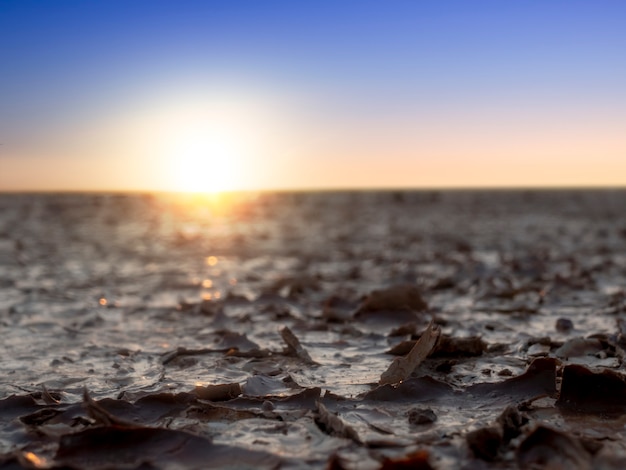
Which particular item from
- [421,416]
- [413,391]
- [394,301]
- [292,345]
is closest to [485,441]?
[421,416]

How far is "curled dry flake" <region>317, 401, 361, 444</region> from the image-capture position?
209cm

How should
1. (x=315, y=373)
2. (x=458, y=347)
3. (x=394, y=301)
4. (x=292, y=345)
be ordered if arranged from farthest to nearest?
1. (x=394, y=301)
2. (x=292, y=345)
3. (x=458, y=347)
4. (x=315, y=373)

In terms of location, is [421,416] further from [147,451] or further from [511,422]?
[147,451]

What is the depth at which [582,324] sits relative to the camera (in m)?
4.21

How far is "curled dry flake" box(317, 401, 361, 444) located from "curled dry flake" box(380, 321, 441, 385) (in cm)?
52

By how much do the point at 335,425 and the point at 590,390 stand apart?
3.29 ft

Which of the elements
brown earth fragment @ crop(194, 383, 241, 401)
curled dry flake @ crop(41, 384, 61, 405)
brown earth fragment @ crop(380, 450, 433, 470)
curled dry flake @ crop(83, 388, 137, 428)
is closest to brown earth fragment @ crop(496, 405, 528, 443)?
brown earth fragment @ crop(380, 450, 433, 470)

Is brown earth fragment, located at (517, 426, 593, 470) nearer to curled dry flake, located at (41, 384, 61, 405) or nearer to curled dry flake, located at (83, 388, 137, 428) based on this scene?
curled dry flake, located at (83, 388, 137, 428)

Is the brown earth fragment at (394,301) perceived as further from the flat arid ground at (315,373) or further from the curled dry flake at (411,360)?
the curled dry flake at (411,360)

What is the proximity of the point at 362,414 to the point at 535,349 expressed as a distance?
143cm

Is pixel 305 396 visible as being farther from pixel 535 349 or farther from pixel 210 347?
pixel 535 349

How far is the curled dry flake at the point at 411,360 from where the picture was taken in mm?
2740

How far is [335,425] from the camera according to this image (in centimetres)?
217

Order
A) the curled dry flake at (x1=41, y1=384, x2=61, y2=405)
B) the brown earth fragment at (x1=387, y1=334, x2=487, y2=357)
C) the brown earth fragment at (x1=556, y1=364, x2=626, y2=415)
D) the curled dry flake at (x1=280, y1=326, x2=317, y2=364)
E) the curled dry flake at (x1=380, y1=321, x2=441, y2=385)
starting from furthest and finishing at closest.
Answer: the curled dry flake at (x1=280, y1=326, x2=317, y2=364)
the brown earth fragment at (x1=387, y1=334, x2=487, y2=357)
the curled dry flake at (x1=380, y1=321, x2=441, y2=385)
the curled dry flake at (x1=41, y1=384, x2=61, y2=405)
the brown earth fragment at (x1=556, y1=364, x2=626, y2=415)
